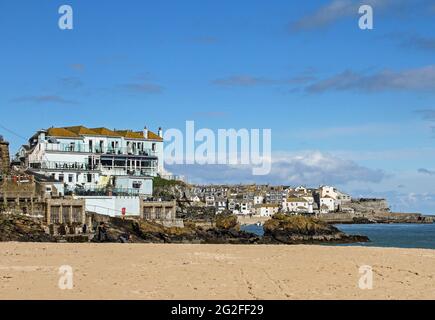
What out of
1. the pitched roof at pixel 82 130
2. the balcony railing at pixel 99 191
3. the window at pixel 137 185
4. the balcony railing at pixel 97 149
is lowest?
the balcony railing at pixel 99 191

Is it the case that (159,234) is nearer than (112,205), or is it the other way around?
(159,234)

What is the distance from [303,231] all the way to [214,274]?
6116cm

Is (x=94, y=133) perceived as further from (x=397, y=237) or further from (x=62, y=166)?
(x=397, y=237)

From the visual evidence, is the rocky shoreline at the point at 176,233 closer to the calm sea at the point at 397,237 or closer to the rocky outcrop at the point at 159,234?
the rocky outcrop at the point at 159,234

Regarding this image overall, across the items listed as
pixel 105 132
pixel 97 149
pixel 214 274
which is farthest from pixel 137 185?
pixel 214 274

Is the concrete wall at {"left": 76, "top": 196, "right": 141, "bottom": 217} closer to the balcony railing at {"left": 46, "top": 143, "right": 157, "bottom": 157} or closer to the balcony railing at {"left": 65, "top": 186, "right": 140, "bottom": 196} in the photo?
the balcony railing at {"left": 65, "top": 186, "right": 140, "bottom": 196}

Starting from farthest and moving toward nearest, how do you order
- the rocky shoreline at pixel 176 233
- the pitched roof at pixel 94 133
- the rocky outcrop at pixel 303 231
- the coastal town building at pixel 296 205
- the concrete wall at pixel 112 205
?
the coastal town building at pixel 296 205
the pitched roof at pixel 94 133
the rocky outcrop at pixel 303 231
the concrete wall at pixel 112 205
the rocky shoreline at pixel 176 233

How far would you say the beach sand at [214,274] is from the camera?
17547 millimetres

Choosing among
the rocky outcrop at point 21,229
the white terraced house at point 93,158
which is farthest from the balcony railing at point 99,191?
the rocky outcrop at point 21,229

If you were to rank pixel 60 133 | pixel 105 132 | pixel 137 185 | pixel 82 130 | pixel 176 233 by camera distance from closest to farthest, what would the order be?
1. pixel 176 233
2. pixel 137 185
3. pixel 60 133
4. pixel 82 130
5. pixel 105 132

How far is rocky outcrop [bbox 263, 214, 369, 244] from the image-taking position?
7712 cm

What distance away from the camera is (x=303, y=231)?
8156 centimetres

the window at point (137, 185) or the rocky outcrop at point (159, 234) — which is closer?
the rocky outcrop at point (159, 234)
